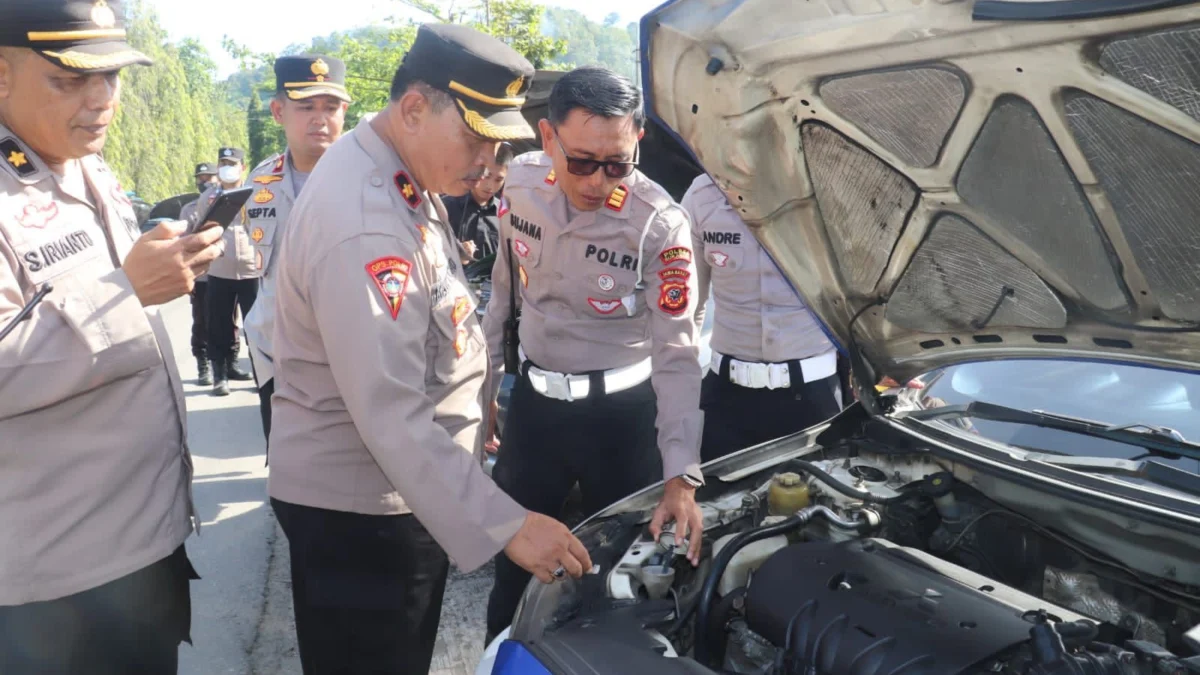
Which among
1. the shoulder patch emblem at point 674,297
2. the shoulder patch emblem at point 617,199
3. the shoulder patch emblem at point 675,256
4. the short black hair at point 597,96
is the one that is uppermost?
the short black hair at point 597,96

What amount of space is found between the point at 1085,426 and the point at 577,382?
4.62ft

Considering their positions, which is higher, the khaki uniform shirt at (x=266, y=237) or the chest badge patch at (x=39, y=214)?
the chest badge patch at (x=39, y=214)

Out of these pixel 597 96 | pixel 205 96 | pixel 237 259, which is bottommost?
pixel 205 96

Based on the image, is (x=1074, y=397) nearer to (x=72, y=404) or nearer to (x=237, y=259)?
(x=72, y=404)

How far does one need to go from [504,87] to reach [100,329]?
0.89 metres

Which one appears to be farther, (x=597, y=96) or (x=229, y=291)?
(x=229, y=291)

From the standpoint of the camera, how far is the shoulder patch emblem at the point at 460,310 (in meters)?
1.89

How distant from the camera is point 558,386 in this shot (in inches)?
110

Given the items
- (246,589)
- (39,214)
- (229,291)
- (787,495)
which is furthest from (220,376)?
(787,495)

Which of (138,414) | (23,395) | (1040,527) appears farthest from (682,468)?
(23,395)

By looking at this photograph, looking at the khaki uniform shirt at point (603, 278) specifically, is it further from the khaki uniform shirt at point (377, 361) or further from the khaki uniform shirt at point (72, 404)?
the khaki uniform shirt at point (72, 404)

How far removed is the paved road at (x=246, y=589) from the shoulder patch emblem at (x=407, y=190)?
1.82 metres

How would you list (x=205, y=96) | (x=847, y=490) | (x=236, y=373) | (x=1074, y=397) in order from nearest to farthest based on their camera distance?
1. (x=847, y=490)
2. (x=1074, y=397)
3. (x=236, y=373)
4. (x=205, y=96)

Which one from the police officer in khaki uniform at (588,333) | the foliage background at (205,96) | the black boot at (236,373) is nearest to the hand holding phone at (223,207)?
the police officer in khaki uniform at (588,333)
